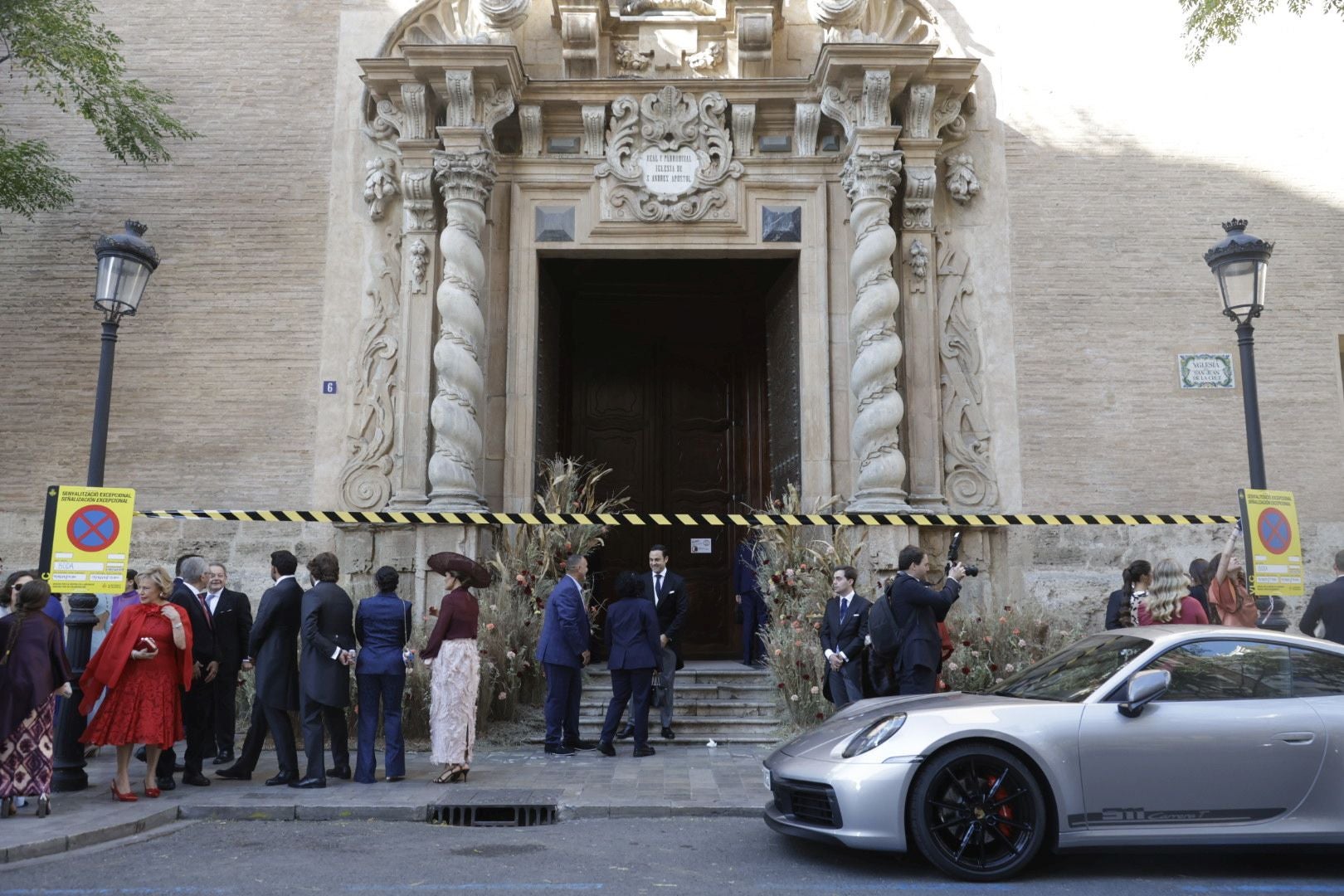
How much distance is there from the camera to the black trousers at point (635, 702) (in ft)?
31.8

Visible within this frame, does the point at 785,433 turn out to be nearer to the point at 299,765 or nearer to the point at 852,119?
the point at 852,119

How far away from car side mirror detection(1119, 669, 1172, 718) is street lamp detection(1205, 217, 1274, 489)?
453 cm

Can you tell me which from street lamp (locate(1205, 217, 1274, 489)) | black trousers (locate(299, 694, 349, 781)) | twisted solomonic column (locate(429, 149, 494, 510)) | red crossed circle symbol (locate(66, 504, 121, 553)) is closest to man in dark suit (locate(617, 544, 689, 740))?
twisted solomonic column (locate(429, 149, 494, 510))

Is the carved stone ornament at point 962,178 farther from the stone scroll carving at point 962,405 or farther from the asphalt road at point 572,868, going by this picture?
the asphalt road at point 572,868

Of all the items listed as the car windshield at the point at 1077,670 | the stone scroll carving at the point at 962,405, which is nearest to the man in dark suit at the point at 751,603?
the stone scroll carving at the point at 962,405

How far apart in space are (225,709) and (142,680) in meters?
1.65

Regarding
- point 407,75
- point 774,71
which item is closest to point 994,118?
point 774,71

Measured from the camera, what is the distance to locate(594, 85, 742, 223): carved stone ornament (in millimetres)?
12977

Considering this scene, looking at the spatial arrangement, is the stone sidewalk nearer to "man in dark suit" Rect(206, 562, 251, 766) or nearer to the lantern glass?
"man in dark suit" Rect(206, 562, 251, 766)

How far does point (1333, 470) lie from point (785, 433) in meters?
6.15

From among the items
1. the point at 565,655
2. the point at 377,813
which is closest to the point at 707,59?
the point at 565,655

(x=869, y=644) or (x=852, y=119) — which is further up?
(x=852, y=119)

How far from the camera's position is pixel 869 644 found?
870cm

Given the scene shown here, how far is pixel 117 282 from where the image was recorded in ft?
30.6
